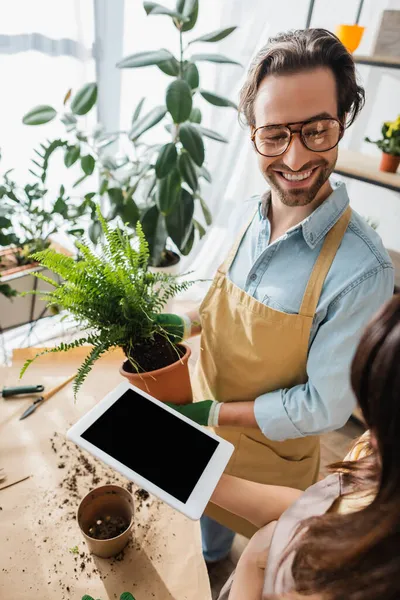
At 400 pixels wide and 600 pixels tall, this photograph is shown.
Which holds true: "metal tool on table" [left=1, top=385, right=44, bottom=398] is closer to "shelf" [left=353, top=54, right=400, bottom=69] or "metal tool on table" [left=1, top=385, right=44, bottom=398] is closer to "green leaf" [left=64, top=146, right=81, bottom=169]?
"green leaf" [left=64, top=146, right=81, bottom=169]

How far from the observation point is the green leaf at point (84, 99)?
1775 mm

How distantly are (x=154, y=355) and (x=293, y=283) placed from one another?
1.18 feet

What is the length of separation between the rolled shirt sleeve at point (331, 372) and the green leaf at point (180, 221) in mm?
1101

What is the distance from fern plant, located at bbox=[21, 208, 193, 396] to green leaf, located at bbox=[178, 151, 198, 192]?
1.00 metres

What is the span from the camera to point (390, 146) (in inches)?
68.6

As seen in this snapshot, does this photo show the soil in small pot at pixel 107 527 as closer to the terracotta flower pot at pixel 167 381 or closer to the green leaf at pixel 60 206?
the terracotta flower pot at pixel 167 381

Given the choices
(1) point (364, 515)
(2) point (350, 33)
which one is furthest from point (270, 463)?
(2) point (350, 33)

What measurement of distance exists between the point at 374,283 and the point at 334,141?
0.33m

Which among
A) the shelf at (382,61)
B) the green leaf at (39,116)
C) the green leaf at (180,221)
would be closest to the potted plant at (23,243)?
the green leaf at (39,116)

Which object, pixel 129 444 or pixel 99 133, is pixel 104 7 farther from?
pixel 129 444

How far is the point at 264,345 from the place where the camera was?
961 mm

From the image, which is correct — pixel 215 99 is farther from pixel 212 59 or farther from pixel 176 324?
pixel 176 324

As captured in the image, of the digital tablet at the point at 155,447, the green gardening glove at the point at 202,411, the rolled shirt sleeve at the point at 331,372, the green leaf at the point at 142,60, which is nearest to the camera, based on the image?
the digital tablet at the point at 155,447

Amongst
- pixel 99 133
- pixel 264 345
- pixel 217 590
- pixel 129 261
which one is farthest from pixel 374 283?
pixel 99 133
